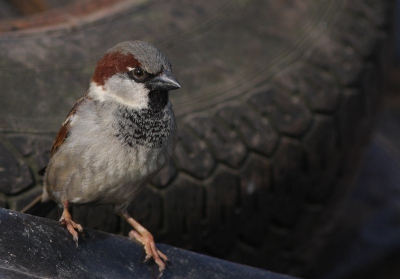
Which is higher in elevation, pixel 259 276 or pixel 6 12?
pixel 6 12

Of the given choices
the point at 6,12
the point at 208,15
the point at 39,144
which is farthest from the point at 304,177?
the point at 6,12

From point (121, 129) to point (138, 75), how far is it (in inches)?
6.4

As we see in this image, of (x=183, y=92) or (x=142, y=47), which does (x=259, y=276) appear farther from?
(x=183, y=92)

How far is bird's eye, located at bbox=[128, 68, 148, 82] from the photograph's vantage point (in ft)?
7.71

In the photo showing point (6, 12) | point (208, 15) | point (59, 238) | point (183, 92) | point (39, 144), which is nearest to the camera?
point (59, 238)

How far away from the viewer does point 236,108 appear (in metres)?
3.10

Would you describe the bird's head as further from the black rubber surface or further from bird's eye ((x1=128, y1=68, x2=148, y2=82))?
the black rubber surface

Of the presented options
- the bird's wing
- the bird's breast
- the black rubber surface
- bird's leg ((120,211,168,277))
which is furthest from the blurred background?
the black rubber surface

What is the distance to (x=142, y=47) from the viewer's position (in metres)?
2.33

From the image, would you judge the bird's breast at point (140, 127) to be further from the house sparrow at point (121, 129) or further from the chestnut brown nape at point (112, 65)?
the chestnut brown nape at point (112, 65)

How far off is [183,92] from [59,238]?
1.25 m

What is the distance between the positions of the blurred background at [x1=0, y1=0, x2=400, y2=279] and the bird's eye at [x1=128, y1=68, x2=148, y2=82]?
0.50 metres

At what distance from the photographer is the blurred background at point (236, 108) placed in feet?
9.36

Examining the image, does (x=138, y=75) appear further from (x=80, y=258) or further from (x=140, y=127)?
(x=80, y=258)
